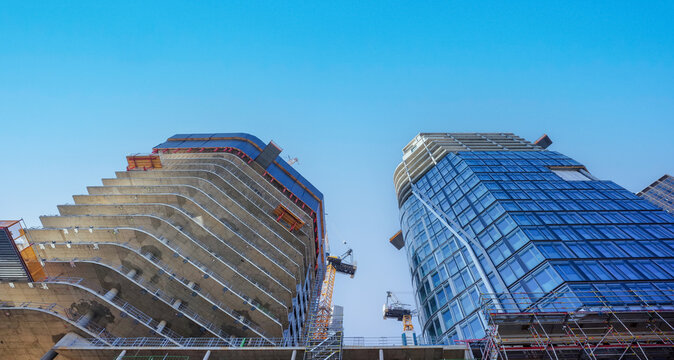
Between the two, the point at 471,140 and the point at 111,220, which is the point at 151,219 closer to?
the point at 111,220

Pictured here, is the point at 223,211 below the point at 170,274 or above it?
above

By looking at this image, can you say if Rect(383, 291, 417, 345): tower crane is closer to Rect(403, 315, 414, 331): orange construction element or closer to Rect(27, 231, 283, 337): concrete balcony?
Rect(403, 315, 414, 331): orange construction element

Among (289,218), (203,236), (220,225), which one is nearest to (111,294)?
(203,236)

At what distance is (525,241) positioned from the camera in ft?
91.1

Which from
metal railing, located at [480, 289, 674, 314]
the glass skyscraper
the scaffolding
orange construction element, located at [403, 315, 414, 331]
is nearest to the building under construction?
the scaffolding

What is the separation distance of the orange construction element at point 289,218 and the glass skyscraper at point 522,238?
14513 millimetres

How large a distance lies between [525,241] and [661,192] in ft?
328

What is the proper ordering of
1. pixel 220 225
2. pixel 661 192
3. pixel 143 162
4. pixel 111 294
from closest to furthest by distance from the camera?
pixel 111 294, pixel 220 225, pixel 143 162, pixel 661 192

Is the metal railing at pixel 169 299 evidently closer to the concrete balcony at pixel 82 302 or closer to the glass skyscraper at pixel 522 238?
the concrete balcony at pixel 82 302

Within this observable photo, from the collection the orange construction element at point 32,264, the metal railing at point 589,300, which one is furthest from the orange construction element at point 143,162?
the metal railing at point 589,300

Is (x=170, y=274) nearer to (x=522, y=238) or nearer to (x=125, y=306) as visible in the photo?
(x=125, y=306)

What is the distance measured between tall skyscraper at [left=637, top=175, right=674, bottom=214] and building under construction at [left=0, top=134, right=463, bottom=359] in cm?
9547

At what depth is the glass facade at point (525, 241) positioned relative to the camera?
24297mm

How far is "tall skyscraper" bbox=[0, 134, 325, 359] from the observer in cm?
2622
